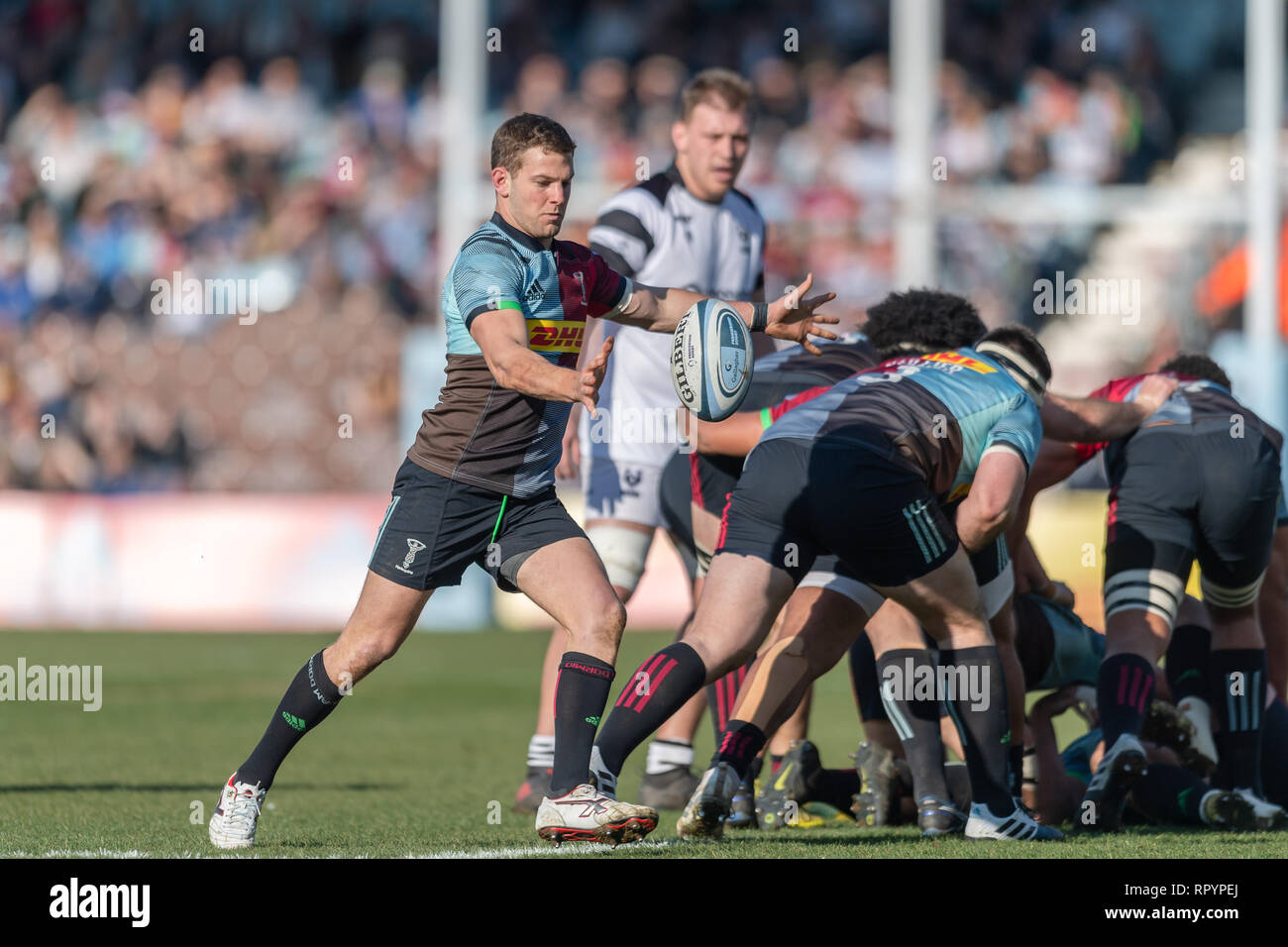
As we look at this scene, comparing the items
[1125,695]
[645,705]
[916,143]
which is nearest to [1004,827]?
[1125,695]

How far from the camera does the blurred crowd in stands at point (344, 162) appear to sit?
17.0 metres

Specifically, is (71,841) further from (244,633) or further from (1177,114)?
(1177,114)

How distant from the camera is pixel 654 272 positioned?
25.3 ft

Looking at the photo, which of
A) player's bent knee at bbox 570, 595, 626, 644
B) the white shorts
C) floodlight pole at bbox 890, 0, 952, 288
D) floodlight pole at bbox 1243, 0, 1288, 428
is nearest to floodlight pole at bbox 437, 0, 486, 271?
floodlight pole at bbox 890, 0, 952, 288

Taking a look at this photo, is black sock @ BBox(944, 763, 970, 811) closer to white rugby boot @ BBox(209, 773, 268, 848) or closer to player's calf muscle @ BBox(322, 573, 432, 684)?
player's calf muscle @ BBox(322, 573, 432, 684)

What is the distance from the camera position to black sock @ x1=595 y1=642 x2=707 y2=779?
5.38m

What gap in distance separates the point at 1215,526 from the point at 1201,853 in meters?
1.42

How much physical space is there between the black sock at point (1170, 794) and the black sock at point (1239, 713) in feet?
0.43

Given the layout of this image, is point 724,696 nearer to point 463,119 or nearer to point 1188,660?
point 1188,660

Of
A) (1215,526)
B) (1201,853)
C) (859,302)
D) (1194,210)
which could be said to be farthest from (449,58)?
(1201,853)

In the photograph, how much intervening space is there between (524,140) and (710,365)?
35.2 inches

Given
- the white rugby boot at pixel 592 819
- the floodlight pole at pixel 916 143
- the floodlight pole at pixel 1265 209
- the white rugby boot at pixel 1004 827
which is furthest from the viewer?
the floodlight pole at pixel 916 143

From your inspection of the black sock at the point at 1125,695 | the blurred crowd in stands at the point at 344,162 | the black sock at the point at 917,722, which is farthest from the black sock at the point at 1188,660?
the blurred crowd in stands at the point at 344,162

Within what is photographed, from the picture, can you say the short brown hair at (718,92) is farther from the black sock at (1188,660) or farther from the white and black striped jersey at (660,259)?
the black sock at (1188,660)
